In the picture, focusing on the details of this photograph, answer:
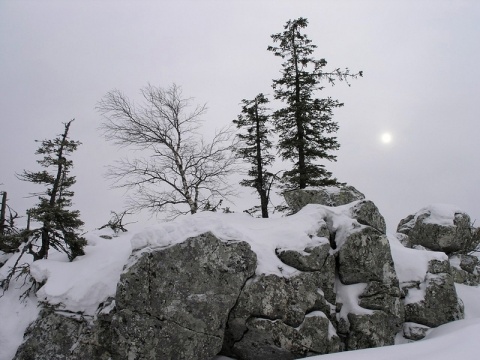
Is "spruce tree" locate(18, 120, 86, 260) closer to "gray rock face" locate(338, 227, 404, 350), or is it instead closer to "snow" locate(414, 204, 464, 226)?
"gray rock face" locate(338, 227, 404, 350)

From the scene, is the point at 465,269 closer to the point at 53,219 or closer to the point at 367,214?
the point at 367,214

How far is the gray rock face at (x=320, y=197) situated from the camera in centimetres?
1385

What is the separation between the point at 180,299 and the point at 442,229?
1812 centimetres

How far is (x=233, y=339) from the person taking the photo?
777cm

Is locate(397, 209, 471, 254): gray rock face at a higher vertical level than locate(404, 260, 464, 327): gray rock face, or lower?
lower

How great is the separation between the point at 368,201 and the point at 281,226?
3.61 metres

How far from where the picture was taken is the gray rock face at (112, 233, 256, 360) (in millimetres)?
7047

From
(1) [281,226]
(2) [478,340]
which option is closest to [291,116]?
(1) [281,226]

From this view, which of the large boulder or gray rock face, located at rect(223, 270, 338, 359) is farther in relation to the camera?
the large boulder

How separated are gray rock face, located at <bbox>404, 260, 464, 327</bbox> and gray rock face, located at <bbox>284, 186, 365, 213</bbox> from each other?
15.8 feet

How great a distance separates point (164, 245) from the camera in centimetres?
797

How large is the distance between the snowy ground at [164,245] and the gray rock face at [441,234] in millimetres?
8996

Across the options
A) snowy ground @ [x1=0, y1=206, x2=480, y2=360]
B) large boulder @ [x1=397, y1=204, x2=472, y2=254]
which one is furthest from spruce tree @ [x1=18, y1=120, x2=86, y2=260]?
large boulder @ [x1=397, y1=204, x2=472, y2=254]

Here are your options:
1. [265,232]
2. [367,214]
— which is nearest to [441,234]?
[367,214]
